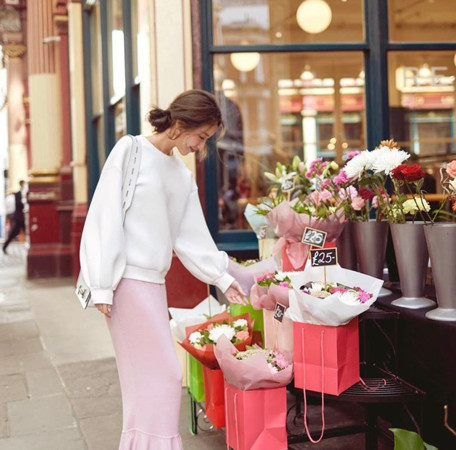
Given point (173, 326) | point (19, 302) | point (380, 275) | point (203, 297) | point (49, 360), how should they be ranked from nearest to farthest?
point (380, 275) → point (173, 326) → point (203, 297) → point (49, 360) → point (19, 302)

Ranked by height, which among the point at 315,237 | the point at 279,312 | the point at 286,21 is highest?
the point at 286,21

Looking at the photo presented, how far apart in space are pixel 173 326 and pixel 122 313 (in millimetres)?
1044

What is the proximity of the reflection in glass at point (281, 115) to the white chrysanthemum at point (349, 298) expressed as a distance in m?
2.75

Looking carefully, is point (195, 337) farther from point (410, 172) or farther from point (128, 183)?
point (410, 172)

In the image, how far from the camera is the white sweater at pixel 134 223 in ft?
9.37

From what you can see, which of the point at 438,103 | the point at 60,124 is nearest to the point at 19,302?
the point at 60,124

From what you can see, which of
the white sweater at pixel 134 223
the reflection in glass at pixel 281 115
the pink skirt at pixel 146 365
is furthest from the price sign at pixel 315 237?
the reflection in glass at pixel 281 115

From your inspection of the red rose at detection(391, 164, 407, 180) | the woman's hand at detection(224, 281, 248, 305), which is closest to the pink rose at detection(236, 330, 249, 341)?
the woman's hand at detection(224, 281, 248, 305)

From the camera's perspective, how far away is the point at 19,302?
902 centimetres

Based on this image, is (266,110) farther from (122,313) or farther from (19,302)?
(122,313)

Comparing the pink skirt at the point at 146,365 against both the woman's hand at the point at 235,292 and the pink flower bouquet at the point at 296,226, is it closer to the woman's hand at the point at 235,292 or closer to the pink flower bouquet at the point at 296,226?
the woman's hand at the point at 235,292

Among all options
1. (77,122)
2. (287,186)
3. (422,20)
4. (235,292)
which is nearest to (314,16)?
(422,20)

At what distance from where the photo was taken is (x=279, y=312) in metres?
3.20

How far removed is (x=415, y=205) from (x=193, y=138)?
3.17ft
